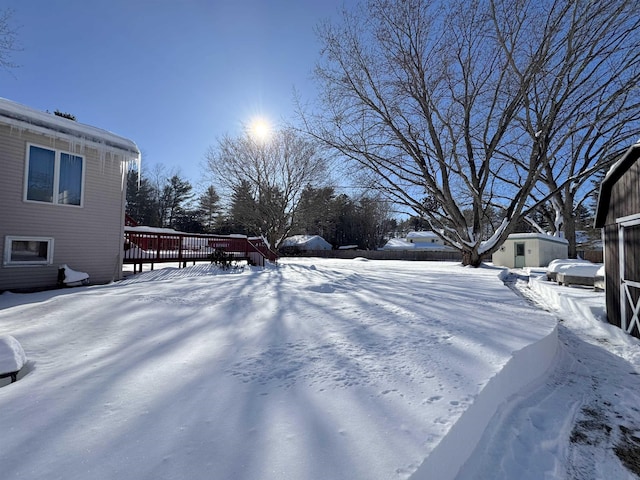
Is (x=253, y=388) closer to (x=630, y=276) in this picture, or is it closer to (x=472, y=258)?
(x=630, y=276)

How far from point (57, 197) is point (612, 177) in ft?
36.3

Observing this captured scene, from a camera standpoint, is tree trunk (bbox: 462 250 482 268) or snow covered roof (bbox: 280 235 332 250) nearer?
tree trunk (bbox: 462 250 482 268)

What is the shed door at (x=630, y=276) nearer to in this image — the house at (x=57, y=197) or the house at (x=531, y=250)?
the house at (x=57, y=197)

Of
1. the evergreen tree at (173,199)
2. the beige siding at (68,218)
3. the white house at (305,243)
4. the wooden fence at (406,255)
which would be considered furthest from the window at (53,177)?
the evergreen tree at (173,199)

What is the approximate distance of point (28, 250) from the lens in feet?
20.4

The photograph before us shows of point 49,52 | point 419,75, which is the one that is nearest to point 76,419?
point 49,52

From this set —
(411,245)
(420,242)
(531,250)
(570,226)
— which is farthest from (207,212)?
(570,226)

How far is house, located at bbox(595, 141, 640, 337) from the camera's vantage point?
514 cm

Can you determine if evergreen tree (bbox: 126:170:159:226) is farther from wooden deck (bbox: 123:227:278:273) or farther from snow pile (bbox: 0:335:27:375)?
snow pile (bbox: 0:335:27:375)

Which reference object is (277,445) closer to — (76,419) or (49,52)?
(76,419)

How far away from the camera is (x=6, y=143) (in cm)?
593

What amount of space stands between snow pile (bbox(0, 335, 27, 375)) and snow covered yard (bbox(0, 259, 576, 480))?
11 centimetres

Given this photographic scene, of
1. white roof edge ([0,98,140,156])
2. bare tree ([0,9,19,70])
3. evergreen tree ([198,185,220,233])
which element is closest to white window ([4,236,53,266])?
white roof edge ([0,98,140,156])

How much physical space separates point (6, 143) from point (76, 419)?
6.82 m
